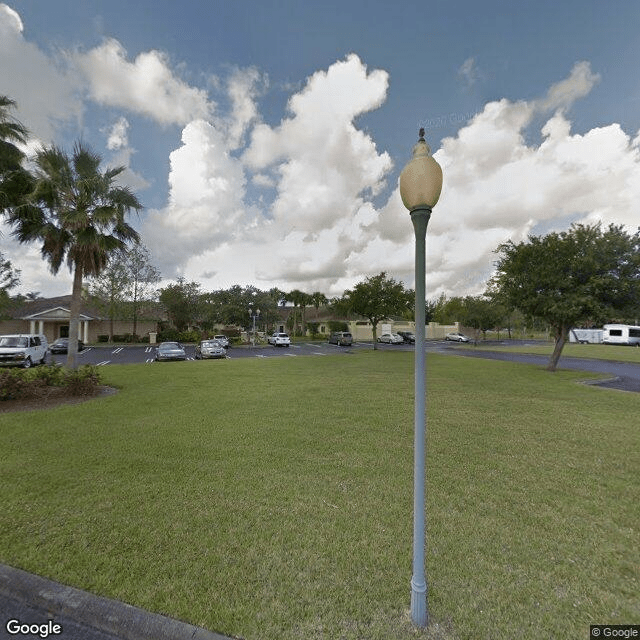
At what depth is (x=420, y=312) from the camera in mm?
2322

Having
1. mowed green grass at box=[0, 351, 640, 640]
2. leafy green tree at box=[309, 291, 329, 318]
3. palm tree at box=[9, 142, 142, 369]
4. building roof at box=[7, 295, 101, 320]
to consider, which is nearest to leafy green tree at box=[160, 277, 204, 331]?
building roof at box=[7, 295, 101, 320]

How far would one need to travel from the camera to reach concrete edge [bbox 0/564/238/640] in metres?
2.08

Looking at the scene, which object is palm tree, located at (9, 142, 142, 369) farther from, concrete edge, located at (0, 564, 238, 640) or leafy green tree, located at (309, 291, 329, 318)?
leafy green tree, located at (309, 291, 329, 318)

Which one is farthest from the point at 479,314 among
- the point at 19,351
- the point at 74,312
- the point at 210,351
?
the point at 19,351

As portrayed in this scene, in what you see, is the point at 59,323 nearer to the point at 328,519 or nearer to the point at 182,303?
the point at 182,303

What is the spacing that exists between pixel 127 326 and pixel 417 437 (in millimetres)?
44408

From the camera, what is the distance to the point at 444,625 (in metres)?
2.10

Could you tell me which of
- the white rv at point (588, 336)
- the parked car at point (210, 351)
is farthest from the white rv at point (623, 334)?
the parked car at point (210, 351)

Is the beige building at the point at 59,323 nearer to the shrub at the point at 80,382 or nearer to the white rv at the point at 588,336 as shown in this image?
the shrub at the point at 80,382

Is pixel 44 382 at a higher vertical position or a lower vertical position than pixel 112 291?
lower

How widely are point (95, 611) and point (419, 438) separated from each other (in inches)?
101

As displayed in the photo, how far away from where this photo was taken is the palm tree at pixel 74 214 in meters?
9.82

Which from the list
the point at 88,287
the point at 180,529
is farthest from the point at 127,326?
the point at 180,529

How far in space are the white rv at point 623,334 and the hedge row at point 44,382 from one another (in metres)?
51.9
